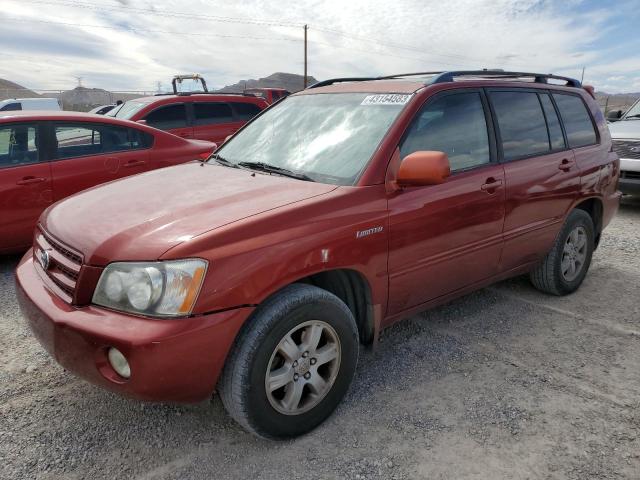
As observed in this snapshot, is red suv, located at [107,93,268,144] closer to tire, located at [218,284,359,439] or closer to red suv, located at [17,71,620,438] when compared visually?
red suv, located at [17,71,620,438]

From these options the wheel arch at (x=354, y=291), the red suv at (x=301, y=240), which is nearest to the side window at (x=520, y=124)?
the red suv at (x=301, y=240)

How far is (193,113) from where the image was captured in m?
8.73

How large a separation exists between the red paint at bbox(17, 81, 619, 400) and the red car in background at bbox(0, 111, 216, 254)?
215cm

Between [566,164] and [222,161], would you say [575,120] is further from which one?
[222,161]

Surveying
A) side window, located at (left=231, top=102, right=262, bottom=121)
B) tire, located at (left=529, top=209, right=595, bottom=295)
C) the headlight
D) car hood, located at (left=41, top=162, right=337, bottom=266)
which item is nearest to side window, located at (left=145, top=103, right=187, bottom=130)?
side window, located at (left=231, top=102, right=262, bottom=121)

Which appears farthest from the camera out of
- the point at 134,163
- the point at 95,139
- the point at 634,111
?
the point at 634,111

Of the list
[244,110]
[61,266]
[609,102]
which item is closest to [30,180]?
[61,266]

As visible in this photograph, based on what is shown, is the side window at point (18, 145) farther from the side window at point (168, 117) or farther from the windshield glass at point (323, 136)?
the side window at point (168, 117)

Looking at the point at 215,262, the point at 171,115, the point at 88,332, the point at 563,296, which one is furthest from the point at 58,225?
the point at 171,115

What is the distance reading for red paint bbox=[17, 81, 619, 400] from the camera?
205 centimetres

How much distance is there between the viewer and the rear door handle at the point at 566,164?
12.6 feet

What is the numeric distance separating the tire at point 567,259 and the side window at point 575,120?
59cm

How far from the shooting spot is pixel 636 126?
779 centimetres

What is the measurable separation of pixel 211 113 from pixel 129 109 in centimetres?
138
